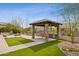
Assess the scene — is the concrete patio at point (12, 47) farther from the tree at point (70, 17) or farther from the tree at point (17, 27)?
the tree at point (70, 17)

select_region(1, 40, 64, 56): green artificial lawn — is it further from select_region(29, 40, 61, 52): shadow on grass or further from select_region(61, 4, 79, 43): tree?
select_region(61, 4, 79, 43): tree

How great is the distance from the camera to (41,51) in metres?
4.92

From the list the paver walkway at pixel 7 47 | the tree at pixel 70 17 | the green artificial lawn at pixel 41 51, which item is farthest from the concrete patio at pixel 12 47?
the tree at pixel 70 17

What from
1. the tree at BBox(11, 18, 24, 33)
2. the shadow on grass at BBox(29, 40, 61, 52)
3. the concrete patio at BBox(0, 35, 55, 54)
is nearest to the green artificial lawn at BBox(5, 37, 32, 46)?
the concrete patio at BBox(0, 35, 55, 54)

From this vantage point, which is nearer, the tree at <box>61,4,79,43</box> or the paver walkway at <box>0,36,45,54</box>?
the paver walkway at <box>0,36,45,54</box>

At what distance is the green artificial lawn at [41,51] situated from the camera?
4859 millimetres

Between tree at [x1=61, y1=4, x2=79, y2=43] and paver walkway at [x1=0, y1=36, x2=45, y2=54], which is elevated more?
tree at [x1=61, y1=4, x2=79, y2=43]

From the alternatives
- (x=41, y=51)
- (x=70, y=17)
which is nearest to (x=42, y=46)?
(x=41, y=51)

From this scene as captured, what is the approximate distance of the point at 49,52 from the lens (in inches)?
195

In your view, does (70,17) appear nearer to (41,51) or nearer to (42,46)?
(42,46)

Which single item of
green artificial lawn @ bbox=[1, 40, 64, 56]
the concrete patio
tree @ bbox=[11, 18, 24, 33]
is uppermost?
tree @ bbox=[11, 18, 24, 33]

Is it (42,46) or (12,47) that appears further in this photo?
(42,46)

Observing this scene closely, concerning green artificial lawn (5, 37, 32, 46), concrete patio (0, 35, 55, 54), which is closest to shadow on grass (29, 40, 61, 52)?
concrete patio (0, 35, 55, 54)

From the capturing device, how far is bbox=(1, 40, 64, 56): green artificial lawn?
15.9 ft
